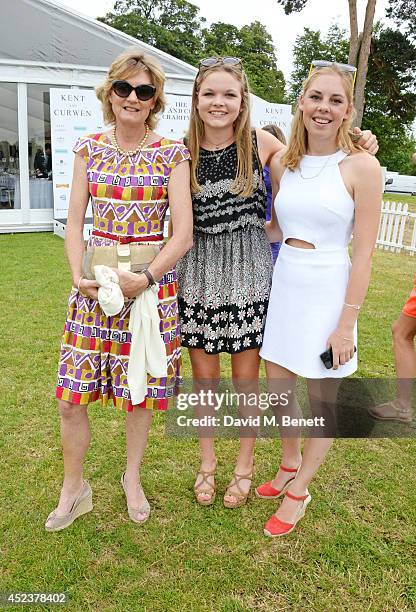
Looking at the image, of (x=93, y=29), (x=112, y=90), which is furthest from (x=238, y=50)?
(x=112, y=90)

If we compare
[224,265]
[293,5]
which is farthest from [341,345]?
[293,5]

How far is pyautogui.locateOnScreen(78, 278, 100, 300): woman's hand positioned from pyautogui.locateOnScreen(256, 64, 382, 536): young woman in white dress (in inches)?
31.4

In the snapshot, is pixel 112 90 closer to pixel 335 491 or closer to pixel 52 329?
pixel 335 491

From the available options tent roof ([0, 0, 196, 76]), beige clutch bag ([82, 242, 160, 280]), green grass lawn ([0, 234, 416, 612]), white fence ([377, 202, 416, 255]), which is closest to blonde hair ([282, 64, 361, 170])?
beige clutch bag ([82, 242, 160, 280])

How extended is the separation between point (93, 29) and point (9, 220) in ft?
13.5

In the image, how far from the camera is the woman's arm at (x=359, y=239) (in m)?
2.13

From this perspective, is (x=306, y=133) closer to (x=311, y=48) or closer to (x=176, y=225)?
(x=176, y=225)

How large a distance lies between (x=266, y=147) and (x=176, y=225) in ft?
2.03

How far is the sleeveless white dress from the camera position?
2.21 meters

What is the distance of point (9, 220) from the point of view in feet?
35.8

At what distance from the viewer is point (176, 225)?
227cm

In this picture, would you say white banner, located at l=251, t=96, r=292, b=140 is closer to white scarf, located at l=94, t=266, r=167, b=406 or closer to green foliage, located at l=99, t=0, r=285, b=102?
white scarf, located at l=94, t=266, r=167, b=406

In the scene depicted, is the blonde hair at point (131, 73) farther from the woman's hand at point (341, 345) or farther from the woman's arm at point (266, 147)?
the woman's hand at point (341, 345)

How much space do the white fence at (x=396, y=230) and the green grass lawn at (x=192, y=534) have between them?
25.9 ft
